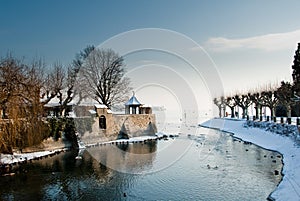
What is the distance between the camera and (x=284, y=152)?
16.1 m

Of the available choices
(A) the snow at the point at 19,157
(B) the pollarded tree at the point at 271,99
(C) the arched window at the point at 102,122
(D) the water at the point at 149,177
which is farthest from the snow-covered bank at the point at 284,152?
(A) the snow at the point at 19,157

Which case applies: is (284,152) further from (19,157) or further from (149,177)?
(19,157)

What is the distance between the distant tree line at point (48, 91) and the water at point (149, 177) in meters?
2.38

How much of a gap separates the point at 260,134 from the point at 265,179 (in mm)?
13128

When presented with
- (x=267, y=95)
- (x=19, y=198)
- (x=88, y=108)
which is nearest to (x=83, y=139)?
(x=88, y=108)

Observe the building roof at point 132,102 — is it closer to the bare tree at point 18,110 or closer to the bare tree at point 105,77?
the bare tree at point 105,77

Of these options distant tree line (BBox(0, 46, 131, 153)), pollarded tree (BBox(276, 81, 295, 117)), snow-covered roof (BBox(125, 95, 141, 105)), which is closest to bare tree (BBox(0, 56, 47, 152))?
distant tree line (BBox(0, 46, 131, 153))

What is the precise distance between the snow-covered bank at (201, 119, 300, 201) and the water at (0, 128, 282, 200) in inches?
17.3

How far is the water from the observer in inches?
381

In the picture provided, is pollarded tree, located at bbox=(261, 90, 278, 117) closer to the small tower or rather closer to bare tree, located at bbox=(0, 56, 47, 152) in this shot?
the small tower

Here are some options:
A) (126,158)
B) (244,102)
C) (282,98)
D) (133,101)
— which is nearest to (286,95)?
(282,98)

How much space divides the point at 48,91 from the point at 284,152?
730 inches

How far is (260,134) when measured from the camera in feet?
77.0

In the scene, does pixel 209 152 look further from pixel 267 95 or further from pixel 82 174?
pixel 267 95
